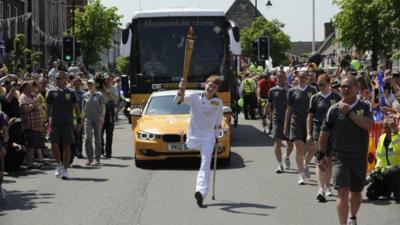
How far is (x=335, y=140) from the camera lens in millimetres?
8797

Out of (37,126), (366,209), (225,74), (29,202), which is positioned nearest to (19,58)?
(225,74)

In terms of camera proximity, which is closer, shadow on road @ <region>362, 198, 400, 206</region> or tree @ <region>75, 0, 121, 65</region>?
shadow on road @ <region>362, 198, 400, 206</region>

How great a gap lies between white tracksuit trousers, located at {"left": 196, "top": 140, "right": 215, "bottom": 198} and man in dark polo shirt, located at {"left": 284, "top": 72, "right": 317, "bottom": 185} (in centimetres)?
225

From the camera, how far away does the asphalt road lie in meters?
10.0

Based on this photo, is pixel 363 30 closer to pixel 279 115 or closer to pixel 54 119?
pixel 279 115

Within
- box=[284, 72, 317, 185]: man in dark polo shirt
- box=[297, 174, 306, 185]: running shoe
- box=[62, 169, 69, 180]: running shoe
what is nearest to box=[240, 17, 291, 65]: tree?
box=[62, 169, 69, 180]: running shoe

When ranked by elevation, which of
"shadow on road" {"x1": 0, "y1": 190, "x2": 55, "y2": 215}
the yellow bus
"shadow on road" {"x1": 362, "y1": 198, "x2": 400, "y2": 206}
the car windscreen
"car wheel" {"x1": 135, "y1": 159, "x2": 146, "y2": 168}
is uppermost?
the yellow bus

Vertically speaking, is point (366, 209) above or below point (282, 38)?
below

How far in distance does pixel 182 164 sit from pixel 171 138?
1098 mm

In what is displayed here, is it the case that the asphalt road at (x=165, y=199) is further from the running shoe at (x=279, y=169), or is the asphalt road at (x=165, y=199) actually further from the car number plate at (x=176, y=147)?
the car number plate at (x=176, y=147)

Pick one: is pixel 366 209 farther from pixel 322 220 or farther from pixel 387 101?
pixel 387 101

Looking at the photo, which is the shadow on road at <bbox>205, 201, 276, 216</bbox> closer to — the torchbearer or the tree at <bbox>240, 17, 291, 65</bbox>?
the torchbearer

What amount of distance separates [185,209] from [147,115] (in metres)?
5.88

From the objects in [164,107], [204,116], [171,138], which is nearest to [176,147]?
[171,138]
